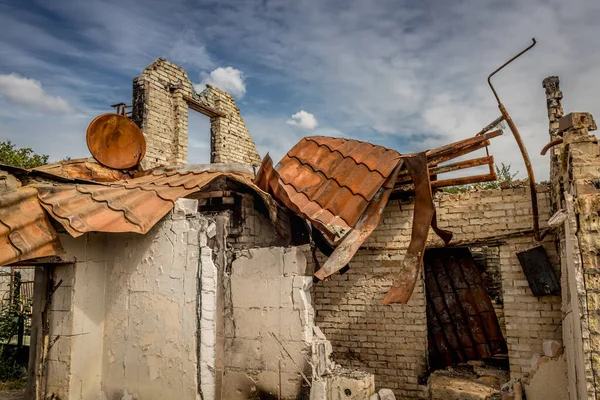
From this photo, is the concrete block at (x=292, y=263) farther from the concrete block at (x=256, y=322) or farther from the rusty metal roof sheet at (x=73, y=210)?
the rusty metal roof sheet at (x=73, y=210)

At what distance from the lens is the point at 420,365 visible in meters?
6.44

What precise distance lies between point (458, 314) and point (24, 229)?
7161mm

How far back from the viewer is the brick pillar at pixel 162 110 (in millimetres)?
8789

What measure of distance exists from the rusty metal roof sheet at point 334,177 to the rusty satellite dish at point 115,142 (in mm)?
2580

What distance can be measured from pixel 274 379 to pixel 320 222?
1.86 m

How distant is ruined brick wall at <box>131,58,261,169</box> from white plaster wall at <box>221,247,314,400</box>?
201 inches

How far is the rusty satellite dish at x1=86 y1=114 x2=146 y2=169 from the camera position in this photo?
20.4 feet

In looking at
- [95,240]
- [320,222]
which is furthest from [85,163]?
[320,222]

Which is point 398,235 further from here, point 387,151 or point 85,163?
point 85,163

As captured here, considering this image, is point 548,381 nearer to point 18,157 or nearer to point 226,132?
point 226,132

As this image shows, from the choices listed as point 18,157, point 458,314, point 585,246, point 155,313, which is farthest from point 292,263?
point 18,157

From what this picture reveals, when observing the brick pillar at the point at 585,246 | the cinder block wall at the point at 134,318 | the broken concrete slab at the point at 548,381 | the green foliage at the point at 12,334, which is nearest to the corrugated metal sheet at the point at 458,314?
the broken concrete slab at the point at 548,381

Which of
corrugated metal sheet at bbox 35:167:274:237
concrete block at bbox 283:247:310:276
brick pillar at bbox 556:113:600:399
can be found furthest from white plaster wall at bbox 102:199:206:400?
brick pillar at bbox 556:113:600:399

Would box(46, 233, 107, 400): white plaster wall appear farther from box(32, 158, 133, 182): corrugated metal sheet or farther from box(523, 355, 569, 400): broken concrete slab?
box(523, 355, 569, 400): broken concrete slab
